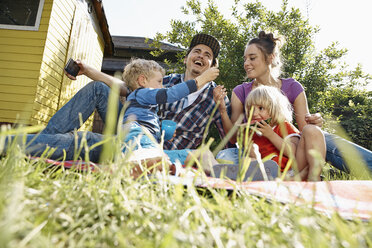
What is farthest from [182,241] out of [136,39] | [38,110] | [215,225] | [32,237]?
[136,39]

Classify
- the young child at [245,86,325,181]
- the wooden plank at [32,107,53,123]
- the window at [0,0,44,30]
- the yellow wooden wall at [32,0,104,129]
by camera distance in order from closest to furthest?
the young child at [245,86,325,181]
the wooden plank at [32,107,53,123]
the yellow wooden wall at [32,0,104,129]
the window at [0,0,44,30]

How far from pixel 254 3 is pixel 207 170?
6013mm

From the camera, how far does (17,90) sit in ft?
19.2

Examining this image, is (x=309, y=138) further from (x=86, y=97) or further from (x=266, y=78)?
(x=86, y=97)

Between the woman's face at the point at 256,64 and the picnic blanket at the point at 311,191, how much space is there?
6.11ft

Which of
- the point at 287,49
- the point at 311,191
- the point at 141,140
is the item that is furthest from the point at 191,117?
the point at 287,49

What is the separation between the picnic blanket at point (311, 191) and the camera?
78cm

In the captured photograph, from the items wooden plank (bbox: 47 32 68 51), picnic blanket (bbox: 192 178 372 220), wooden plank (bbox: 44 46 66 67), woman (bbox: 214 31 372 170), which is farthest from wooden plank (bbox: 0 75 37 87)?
picnic blanket (bbox: 192 178 372 220)

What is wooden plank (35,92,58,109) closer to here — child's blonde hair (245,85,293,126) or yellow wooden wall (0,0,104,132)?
yellow wooden wall (0,0,104,132)

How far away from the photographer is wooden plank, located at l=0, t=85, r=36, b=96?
5859 millimetres

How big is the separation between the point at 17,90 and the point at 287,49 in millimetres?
6428

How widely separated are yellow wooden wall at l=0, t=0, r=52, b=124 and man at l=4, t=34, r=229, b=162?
3.65 meters

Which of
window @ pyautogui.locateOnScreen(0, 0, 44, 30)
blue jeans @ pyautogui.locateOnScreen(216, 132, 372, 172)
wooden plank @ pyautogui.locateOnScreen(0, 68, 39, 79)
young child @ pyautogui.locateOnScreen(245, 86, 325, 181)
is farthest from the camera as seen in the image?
window @ pyautogui.locateOnScreen(0, 0, 44, 30)

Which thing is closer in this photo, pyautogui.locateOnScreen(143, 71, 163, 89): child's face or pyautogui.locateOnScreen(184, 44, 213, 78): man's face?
pyautogui.locateOnScreen(143, 71, 163, 89): child's face
